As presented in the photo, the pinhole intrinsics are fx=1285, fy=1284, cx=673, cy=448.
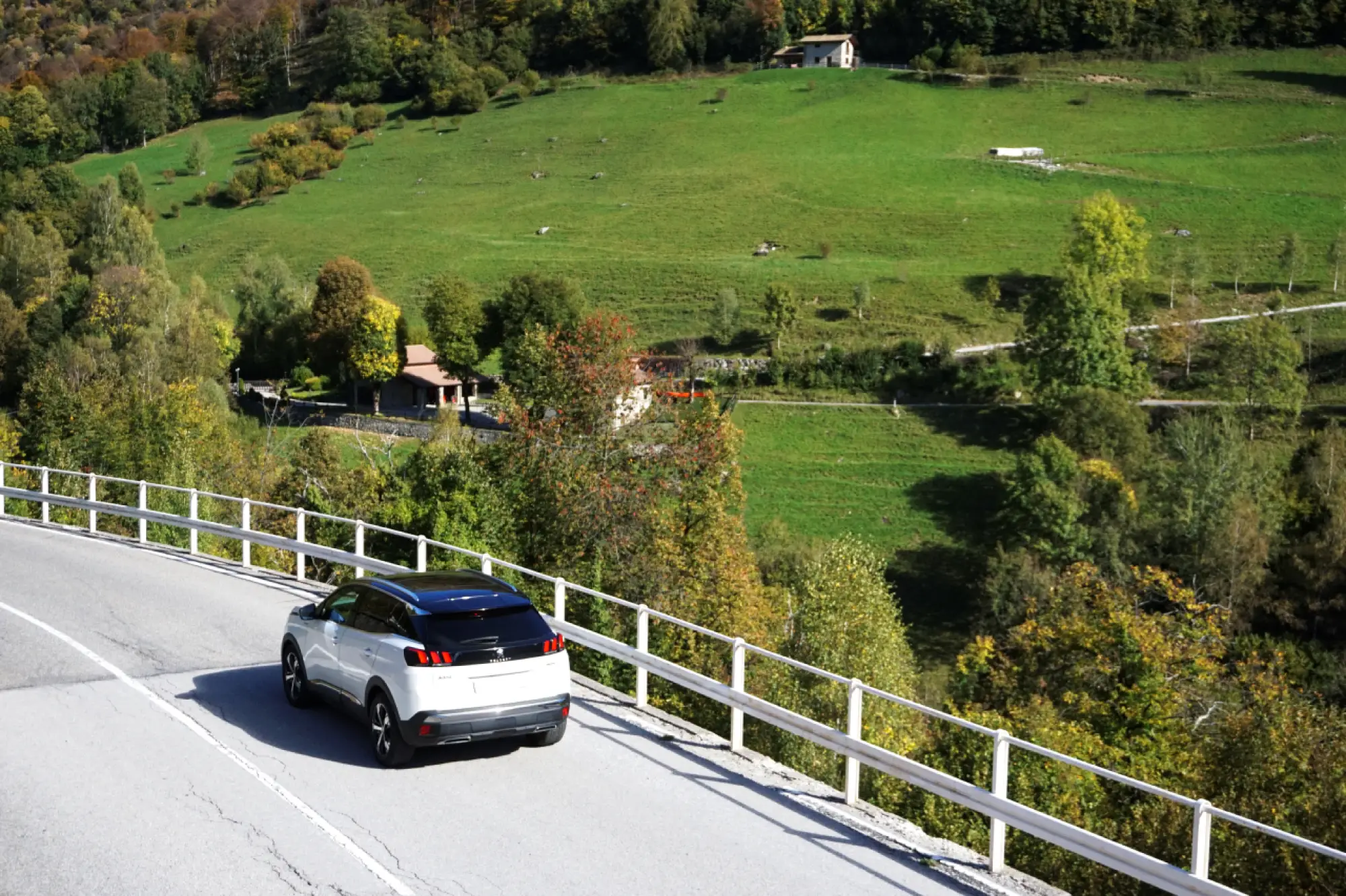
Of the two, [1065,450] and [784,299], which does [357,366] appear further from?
[1065,450]

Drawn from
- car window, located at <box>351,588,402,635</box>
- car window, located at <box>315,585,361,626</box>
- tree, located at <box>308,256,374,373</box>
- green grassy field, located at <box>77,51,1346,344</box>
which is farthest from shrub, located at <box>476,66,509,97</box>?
car window, located at <box>351,588,402,635</box>

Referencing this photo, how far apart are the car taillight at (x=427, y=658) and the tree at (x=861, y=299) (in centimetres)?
8226

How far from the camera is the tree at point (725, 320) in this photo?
293 ft

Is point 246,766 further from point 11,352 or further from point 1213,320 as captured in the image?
point 1213,320

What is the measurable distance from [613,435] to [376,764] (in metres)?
20.3

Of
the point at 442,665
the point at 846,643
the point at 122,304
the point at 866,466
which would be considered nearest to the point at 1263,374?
the point at 866,466

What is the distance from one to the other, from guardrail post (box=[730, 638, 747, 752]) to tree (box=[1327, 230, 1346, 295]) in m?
94.7

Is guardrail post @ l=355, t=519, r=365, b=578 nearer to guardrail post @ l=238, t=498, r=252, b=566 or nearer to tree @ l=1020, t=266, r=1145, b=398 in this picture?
guardrail post @ l=238, t=498, r=252, b=566

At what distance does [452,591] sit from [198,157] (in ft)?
483

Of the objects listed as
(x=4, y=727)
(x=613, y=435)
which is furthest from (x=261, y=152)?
(x=4, y=727)

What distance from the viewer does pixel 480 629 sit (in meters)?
11.2

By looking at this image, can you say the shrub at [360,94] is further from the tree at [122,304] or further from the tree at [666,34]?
the tree at [122,304]

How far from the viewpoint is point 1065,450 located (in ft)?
209

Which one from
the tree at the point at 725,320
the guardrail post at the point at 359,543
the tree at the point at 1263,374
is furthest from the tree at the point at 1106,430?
the guardrail post at the point at 359,543
